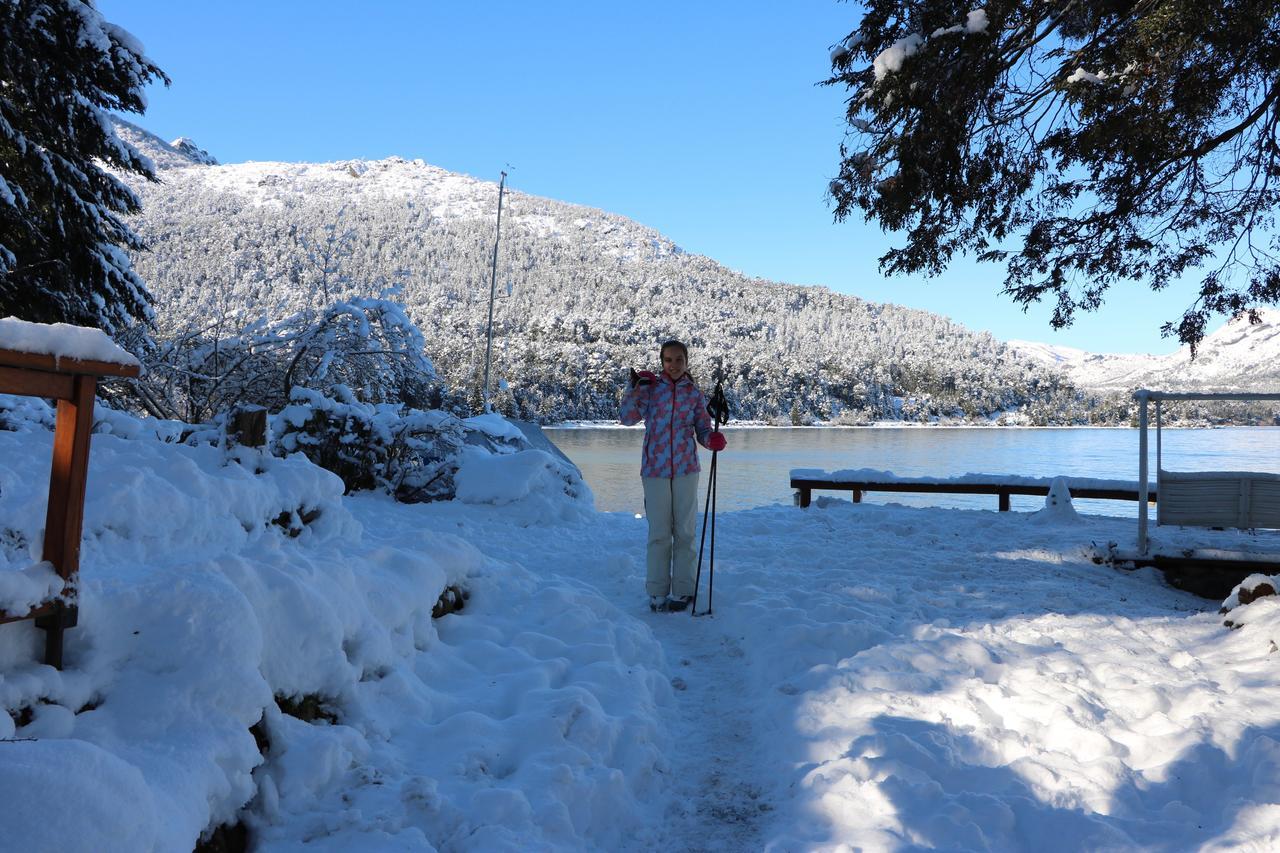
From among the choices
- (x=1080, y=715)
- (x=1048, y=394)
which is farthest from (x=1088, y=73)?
(x=1048, y=394)

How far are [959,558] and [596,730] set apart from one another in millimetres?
4782

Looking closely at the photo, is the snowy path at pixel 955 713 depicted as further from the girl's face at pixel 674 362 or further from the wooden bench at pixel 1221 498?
the girl's face at pixel 674 362

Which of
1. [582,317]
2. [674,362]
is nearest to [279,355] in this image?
[674,362]

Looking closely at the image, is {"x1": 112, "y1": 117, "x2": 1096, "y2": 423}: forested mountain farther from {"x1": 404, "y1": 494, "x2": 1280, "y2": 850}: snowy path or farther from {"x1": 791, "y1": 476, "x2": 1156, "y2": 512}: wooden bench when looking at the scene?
{"x1": 404, "y1": 494, "x2": 1280, "y2": 850}: snowy path

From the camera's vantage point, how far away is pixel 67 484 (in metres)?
1.99

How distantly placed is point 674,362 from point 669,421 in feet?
1.34

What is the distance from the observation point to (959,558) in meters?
6.58

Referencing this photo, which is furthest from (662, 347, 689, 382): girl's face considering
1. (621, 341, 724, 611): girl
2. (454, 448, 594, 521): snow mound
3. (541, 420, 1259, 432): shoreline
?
(541, 420, 1259, 432): shoreline

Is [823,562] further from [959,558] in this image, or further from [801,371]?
[801,371]

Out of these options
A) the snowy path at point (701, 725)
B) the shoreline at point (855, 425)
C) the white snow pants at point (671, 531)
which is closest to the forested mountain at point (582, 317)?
the shoreline at point (855, 425)

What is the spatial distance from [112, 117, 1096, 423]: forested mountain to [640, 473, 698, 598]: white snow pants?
8510 mm

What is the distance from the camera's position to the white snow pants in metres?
4.95

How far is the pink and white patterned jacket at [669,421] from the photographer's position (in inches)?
193

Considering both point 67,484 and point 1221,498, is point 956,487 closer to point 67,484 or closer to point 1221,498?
point 1221,498
